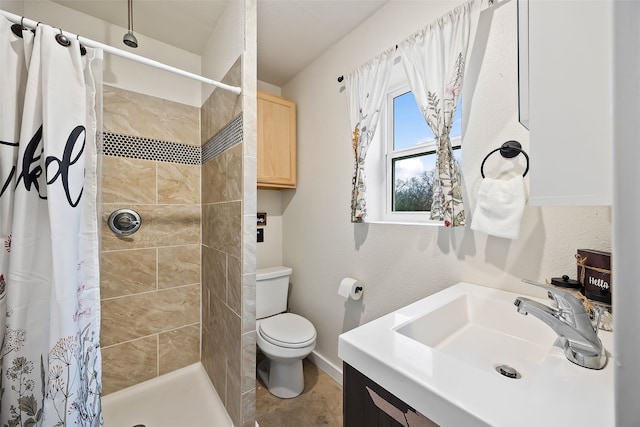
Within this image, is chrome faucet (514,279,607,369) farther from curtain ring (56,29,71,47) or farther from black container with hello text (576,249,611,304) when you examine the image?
curtain ring (56,29,71,47)

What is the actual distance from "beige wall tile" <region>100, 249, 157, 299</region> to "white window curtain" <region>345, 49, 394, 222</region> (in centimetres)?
143

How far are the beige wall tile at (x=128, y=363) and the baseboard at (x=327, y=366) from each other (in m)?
1.13

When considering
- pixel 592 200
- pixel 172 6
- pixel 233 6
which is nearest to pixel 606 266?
pixel 592 200

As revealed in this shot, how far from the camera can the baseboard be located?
1.75 m

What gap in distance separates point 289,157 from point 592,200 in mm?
1905

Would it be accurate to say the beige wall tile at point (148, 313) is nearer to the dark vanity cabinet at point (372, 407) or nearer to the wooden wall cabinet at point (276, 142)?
the wooden wall cabinet at point (276, 142)

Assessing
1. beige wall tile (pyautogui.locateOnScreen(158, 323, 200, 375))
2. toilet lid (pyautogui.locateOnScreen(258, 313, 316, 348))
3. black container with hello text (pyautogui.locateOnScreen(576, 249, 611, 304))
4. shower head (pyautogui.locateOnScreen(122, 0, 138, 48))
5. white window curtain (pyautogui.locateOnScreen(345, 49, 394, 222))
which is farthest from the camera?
beige wall tile (pyautogui.locateOnScreen(158, 323, 200, 375))

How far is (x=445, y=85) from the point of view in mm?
1132

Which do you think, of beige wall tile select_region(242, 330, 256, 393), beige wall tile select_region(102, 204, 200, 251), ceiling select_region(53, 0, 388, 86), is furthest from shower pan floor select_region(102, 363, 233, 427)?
ceiling select_region(53, 0, 388, 86)

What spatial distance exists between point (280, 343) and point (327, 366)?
53 centimetres

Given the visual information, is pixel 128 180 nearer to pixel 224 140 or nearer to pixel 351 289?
pixel 224 140

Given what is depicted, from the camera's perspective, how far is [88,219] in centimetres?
88

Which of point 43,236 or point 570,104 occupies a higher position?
point 570,104

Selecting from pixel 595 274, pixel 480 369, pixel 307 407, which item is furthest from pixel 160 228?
pixel 595 274
